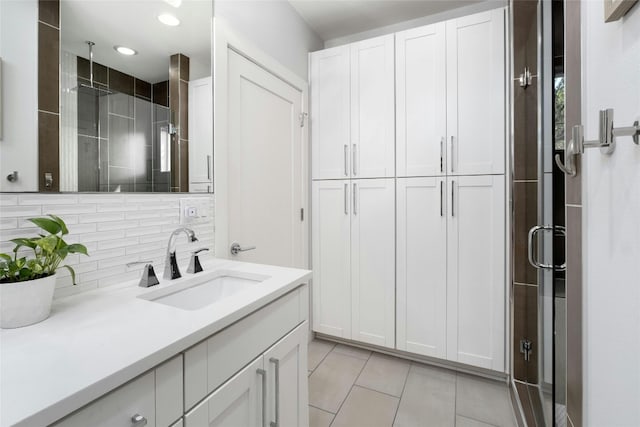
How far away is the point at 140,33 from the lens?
4.11ft

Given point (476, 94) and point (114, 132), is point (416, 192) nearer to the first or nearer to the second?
point (476, 94)

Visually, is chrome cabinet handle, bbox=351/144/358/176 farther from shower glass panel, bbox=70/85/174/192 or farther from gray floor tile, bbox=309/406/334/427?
gray floor tile, bbox=309/406/334/427

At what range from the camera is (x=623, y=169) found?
60 cm

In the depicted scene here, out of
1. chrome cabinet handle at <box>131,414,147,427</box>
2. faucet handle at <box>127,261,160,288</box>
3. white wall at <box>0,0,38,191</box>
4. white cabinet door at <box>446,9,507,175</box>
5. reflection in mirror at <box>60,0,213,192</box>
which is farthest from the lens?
white cabinet door at <box>446,9,507,175</box>

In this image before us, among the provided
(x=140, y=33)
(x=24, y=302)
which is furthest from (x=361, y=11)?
(x=24, y=302)

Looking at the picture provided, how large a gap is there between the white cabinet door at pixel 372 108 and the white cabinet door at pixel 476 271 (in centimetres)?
53

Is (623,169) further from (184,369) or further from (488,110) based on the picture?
(488,110)

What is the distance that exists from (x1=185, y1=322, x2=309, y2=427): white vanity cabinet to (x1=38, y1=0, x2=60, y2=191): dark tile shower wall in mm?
842

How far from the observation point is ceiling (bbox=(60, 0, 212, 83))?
104 centimetres

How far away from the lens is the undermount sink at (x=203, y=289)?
114 centimetres

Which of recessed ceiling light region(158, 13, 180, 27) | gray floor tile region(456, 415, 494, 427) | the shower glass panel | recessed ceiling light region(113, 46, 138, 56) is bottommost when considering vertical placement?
gray floor tile region(456, 415, 494, 427)

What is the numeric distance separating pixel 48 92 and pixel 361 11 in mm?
2166

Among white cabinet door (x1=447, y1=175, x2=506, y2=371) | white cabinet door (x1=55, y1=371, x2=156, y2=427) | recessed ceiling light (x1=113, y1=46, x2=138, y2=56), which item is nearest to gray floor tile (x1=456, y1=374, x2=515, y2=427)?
white cabinet door (x1=447, y1=175, x2=506, y2=371)

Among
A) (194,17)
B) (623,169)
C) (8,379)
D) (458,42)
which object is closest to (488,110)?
(458,42)
